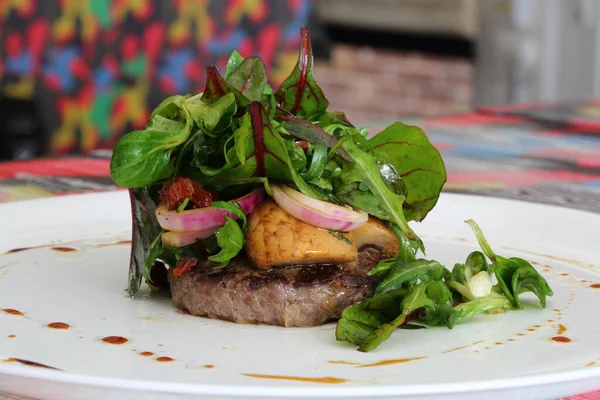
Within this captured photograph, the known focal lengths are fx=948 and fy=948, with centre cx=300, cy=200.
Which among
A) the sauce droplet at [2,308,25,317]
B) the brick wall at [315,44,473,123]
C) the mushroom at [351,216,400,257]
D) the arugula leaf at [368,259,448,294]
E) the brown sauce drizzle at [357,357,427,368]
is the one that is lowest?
the brick wall at [315,44,473,123]

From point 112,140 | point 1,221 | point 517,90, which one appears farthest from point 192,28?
point 1,221

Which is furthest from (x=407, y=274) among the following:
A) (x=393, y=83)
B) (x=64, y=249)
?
(x=393, y=83)

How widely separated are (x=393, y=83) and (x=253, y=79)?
615cm

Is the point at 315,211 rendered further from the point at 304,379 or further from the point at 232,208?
the point at 304,379

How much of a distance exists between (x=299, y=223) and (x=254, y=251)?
0.27 ft

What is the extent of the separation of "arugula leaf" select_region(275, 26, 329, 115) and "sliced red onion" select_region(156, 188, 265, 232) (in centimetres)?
16

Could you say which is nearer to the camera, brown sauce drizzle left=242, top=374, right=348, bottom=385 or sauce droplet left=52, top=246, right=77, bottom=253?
brown sauce drizzle left=242, top=374, right=348, bottom=385

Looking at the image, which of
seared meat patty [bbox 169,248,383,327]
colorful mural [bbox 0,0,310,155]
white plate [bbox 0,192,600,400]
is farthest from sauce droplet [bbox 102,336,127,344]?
colorful mural [bbox 0,0,310,155]

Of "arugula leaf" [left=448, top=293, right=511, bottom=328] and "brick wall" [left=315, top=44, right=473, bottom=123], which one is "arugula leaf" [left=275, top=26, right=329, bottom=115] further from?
"brick wall" [left=315, top=44, right=473, bottom=123]

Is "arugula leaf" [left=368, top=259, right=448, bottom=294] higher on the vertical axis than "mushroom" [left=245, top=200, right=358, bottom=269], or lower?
lower

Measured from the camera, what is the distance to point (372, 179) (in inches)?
58.4

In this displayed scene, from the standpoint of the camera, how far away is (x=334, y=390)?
999 mm

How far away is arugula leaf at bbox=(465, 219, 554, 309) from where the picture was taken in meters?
1.48

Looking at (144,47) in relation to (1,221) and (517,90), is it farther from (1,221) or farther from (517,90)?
(1,221)
